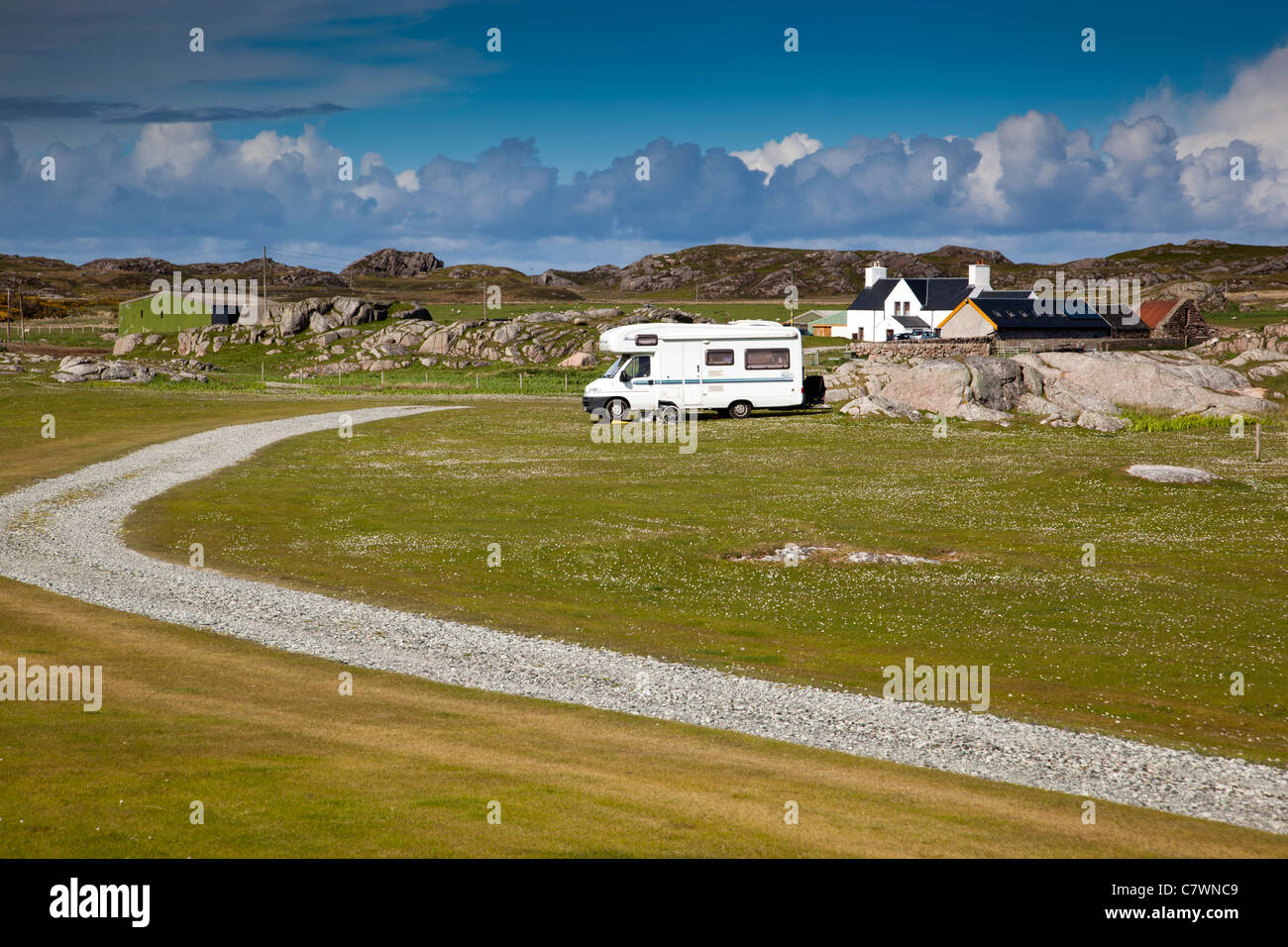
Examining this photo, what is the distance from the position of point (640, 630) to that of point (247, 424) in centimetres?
4025

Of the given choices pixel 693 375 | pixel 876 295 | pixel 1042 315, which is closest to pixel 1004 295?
pixel 1042 315

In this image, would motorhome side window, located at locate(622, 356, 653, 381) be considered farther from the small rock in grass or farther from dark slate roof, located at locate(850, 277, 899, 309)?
dark slate roof, located at locate(850, 277, 899, 309)

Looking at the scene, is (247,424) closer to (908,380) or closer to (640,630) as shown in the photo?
(908,380)

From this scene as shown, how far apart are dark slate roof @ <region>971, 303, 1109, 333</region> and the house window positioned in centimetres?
5603

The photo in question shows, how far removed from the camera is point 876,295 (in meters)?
139

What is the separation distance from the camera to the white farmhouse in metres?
130

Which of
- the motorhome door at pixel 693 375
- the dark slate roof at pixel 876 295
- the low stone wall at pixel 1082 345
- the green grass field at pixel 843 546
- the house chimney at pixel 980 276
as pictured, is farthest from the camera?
the dark slate roof at pixel 876 295

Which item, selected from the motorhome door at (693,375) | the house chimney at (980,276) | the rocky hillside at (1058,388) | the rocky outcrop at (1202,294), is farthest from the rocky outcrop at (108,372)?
the rocky outcrop at (1202,294)

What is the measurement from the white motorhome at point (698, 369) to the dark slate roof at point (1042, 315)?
54.1 m

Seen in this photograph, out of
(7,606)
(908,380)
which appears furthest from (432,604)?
(908,380)

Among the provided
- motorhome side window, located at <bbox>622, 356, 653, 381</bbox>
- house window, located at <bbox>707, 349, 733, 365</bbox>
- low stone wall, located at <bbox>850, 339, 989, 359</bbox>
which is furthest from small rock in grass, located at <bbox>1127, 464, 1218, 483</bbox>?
low stone wall, located at <bbox>850, 339, 989, 359</bbox>

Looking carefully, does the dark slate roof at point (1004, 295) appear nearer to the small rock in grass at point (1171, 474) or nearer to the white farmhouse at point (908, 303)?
the white farmhouse at point (908, 303)

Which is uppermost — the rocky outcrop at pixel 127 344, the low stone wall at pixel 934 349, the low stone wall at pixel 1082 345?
the rocky outcrop at pixel 127 344

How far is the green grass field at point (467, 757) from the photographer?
9.05 m
